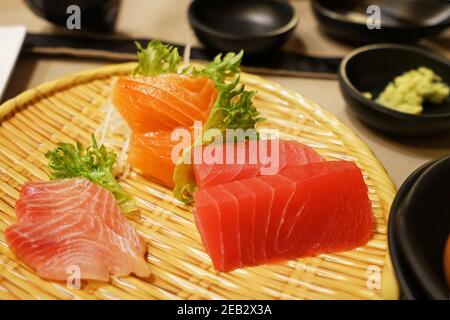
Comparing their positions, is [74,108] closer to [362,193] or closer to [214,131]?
[214,131]

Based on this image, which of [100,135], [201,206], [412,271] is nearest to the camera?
[412,271]

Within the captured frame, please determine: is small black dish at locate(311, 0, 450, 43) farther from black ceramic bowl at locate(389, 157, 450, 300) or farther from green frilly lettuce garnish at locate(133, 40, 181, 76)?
black ceramic bowl at locate(389, 157, 450, 300)

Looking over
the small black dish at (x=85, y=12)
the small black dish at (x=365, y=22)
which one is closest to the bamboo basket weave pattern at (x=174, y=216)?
the small black dish at (x=85, y=12)

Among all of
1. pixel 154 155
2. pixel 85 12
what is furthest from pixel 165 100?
pixel 85 12

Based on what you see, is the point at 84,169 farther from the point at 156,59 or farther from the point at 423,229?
the point at 423,229

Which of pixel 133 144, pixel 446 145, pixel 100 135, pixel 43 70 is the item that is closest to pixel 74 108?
pixel 100 135
